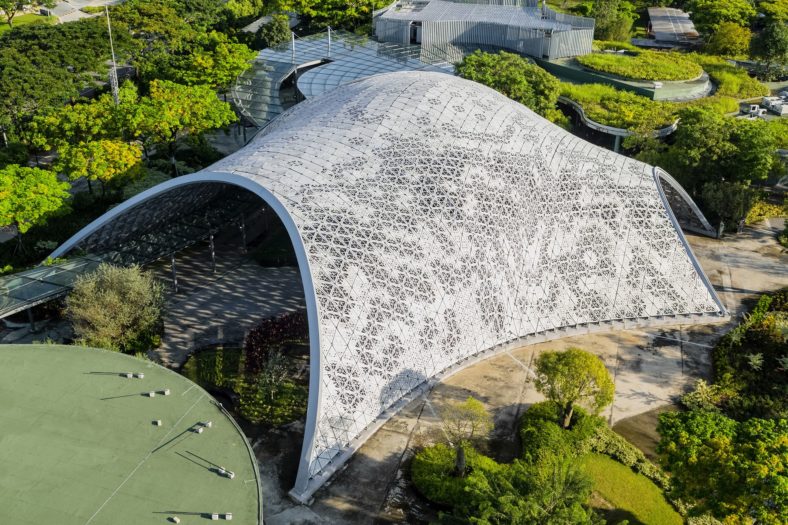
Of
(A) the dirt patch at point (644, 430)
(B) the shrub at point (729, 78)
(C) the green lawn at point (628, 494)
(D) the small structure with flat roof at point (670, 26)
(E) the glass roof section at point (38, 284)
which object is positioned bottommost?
(C) the green lawn at point (628, 494)

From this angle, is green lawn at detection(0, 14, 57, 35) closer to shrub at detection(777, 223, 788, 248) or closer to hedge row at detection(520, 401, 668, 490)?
hedge row at detection(520, 401, 668, 490)

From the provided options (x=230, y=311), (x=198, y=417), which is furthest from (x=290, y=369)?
(x=198, y=417)

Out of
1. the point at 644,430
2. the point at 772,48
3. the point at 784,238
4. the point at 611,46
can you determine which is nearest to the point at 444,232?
the point at 644,430

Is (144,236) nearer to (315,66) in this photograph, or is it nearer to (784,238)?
(315,66)

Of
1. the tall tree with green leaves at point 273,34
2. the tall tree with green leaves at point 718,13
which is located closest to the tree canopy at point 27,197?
the tall tree with green leaves at point 273,34

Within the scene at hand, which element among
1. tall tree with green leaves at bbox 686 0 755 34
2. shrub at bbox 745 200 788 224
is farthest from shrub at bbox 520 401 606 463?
tall tree with green leaves at bbox 686 0 755 34

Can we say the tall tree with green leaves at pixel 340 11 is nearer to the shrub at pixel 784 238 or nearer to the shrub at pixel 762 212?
the shrub at pixel 762 212
